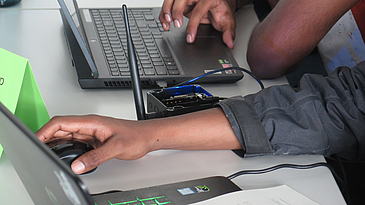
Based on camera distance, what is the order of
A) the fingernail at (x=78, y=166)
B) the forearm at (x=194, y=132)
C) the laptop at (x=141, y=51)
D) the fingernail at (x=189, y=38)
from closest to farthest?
the fingernail at (x=78, y=166) → the forearm at (x=194, y=132) → the laptop at (x=141, y=51) → the fingernail at (x=189, y=38)

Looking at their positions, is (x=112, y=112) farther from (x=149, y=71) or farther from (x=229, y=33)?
(x=229, y=33)

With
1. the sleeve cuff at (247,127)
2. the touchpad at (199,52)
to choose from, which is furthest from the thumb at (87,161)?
the touchpad at (199,52)

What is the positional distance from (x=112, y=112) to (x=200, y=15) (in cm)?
39

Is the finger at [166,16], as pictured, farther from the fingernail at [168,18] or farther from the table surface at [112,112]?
the table surface at [112,112]

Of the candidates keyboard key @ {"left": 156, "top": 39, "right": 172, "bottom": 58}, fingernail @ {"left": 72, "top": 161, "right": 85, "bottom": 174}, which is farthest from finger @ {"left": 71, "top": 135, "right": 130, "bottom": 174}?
keyboard key @ {"left": 156, "top": 39, "right": 172, "bottom": 58}

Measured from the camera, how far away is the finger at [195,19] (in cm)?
86

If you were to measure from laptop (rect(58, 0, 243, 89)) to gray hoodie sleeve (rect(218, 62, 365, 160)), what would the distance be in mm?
169

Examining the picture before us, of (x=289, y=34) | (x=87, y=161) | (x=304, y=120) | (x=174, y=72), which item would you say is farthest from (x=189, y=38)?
(x=87, y=161)

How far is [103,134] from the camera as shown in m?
0.54

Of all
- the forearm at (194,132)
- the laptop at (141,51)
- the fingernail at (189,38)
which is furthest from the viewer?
the fingernail at (189,38)

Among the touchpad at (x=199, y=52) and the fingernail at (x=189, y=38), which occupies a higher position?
the fingernail at (x=189, y=38)

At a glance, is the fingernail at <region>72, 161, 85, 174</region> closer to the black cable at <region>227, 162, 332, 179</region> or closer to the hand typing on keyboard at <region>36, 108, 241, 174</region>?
the hand typing on keyboard at <region>36, 108, 241, 174</region>

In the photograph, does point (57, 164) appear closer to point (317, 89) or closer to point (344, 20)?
point (317, 89)

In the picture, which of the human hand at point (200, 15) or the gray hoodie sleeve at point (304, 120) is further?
the human hand at point (200, 15)
